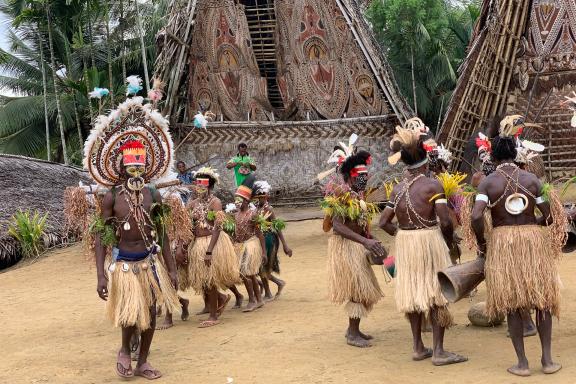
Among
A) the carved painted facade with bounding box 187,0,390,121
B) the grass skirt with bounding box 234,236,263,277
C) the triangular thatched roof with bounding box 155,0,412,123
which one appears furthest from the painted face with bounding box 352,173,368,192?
the carved painted facade with bounding box 187,0,390,121

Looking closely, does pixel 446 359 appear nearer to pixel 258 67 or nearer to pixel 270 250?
pixel 270 250

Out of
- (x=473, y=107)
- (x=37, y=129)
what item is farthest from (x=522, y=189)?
(x=37, y=129)

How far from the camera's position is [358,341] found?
21.2 ft

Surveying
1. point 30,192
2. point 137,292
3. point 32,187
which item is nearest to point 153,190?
point 137,292

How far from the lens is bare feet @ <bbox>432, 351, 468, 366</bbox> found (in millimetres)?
5703

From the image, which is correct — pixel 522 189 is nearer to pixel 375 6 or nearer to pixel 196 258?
pixel 196 258

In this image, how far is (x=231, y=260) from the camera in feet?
26.1

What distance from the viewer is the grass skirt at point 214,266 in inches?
310

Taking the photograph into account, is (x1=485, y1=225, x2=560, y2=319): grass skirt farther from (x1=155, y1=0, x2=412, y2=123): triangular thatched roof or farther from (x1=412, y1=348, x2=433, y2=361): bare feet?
(x1=155, y1=0, x2=412, y2=123): triangular thatched roof

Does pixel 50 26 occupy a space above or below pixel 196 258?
above

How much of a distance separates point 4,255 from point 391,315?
8198mm

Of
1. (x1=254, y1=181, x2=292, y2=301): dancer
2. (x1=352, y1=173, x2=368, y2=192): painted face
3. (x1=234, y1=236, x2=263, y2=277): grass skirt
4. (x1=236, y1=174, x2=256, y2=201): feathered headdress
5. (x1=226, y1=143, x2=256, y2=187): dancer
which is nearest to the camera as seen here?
(x1=352, y1=173, x2=368, y2=192): painted face

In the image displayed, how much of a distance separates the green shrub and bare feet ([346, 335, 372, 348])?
331 inches

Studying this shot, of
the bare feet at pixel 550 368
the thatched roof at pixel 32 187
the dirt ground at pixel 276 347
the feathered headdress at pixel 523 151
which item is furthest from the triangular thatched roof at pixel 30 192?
the bare feet at pixel 550 368
